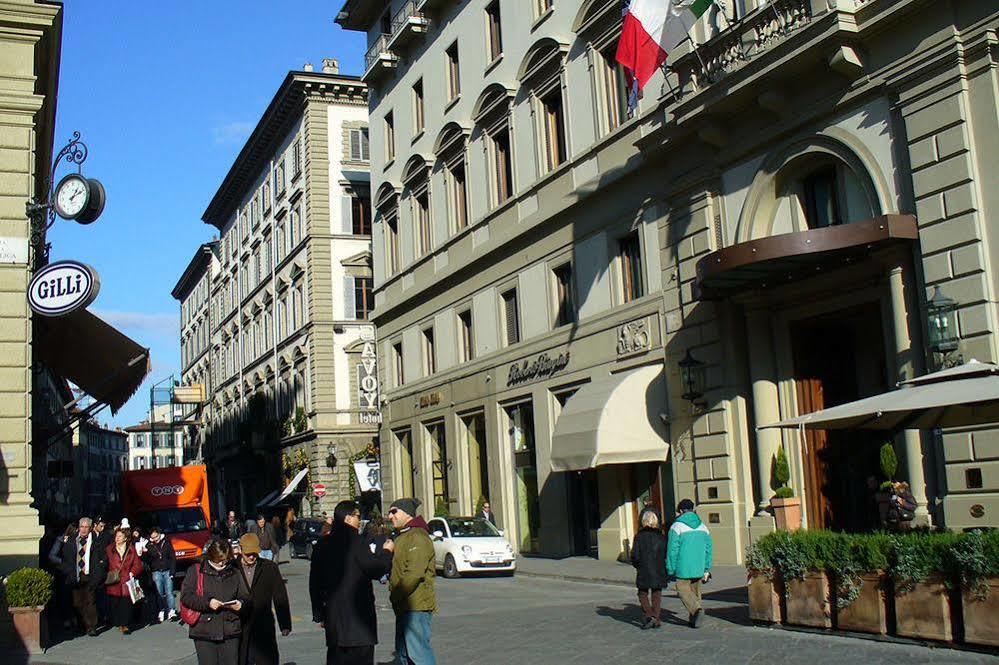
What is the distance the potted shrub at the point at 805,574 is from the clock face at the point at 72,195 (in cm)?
1303

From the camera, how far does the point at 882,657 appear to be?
11141 millimetres

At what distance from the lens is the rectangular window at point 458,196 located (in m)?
34.1

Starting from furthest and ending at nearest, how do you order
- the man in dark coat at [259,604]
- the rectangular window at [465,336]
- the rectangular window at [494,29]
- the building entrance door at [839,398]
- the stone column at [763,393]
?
the rectangular window at [465,336] → the rectangular window at [494,29] → the stone column at [763,393] → the building entrance door at [839,398] → the man in dark coat at [259,604]

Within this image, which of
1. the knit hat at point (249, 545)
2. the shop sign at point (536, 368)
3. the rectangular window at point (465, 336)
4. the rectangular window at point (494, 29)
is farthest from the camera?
the rectangular window at point (465, 336)

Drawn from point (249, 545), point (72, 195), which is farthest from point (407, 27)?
point (249, 545)

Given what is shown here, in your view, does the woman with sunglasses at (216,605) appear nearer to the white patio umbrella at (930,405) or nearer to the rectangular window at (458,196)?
the white patio umbrella at (930,405)

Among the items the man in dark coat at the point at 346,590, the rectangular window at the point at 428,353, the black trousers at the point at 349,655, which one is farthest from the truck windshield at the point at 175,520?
the black trousers at the point at 349,655

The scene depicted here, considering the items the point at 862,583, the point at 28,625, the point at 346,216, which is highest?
the point at 346,216

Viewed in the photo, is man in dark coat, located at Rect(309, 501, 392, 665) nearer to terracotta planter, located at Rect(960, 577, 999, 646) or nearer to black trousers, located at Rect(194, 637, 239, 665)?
black trousers, located at Rect(194, 637, 239, 665)

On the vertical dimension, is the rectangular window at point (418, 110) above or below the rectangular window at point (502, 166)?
above

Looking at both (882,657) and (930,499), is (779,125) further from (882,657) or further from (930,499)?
(882,657)

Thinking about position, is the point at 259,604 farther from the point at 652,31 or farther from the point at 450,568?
the point at 450,568

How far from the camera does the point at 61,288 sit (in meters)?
17.9

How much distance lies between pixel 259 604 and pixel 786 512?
12.4m
